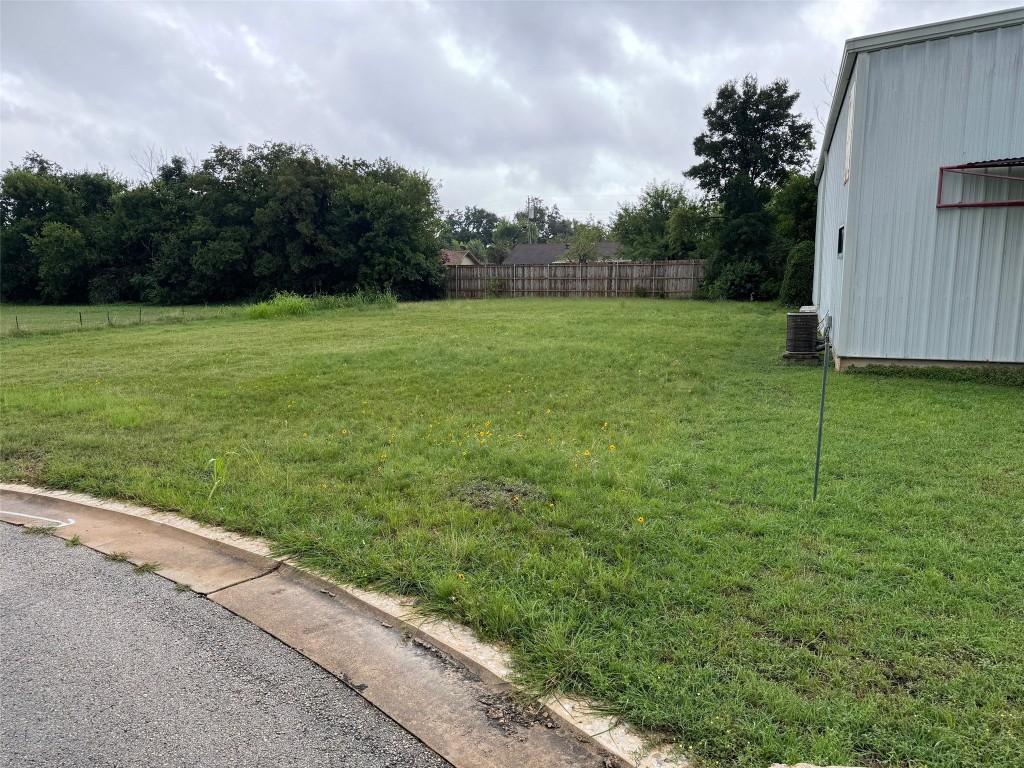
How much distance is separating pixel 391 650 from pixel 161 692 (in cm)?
82

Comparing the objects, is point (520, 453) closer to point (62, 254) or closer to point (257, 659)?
point (257, 659)

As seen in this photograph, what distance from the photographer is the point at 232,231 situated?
2619cm

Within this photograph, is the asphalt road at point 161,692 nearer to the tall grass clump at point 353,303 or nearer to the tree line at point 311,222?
the tall grass clump at point 353,303

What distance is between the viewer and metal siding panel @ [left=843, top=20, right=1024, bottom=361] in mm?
6957

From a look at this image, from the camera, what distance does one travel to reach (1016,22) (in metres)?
6.74

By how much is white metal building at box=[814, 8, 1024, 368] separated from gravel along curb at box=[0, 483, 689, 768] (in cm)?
712

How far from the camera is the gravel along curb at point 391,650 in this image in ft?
6.47

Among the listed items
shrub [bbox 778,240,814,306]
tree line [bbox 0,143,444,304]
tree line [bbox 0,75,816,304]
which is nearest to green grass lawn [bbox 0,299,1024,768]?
shrub [bbox 778,240,814,306]

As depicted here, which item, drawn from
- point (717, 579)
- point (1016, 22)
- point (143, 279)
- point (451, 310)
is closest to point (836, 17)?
point (1016, 22)

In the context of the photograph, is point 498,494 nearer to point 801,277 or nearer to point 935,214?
point 935,214

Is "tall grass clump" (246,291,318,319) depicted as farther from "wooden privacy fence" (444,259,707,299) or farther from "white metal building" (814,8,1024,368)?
"white metal building" (814,8,1024,368)

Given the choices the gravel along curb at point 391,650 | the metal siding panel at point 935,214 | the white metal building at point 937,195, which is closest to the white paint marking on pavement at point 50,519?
the gravel along curb at point 391,650

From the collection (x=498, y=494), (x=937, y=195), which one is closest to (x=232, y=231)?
(x=937, y=195)

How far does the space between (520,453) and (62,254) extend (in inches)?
1242
